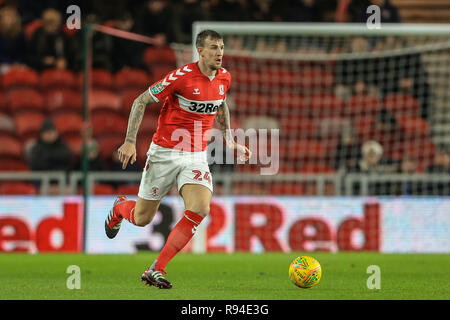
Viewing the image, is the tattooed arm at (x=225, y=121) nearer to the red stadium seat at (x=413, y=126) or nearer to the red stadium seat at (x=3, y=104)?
the red stadium seat at (x=413, y=126)

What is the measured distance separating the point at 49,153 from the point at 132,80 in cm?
245

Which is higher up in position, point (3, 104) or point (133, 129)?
point (3, 104)

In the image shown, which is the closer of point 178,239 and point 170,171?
point 178,239

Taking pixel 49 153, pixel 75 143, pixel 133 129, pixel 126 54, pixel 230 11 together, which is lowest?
pixel 49 153

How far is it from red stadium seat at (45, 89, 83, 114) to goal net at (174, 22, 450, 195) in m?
2.15

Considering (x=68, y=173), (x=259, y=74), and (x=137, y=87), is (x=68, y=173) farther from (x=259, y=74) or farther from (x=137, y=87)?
(x=259, y=74)

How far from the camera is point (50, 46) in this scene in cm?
1550

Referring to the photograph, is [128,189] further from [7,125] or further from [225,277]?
[225,277]

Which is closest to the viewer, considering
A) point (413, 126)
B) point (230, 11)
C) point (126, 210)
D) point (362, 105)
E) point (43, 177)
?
point (126, 210)

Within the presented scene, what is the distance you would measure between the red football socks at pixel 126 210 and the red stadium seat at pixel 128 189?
4.57 metres

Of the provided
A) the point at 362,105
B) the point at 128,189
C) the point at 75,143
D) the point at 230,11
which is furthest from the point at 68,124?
the point at 362,105

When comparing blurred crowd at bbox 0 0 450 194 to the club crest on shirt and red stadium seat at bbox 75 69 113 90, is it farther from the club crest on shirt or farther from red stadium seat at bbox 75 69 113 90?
the club crest on shirt

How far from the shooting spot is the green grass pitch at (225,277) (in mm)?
6645

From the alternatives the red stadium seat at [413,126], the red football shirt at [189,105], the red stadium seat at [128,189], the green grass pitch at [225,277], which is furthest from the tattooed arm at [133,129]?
the red stadium seat at [413,126]
